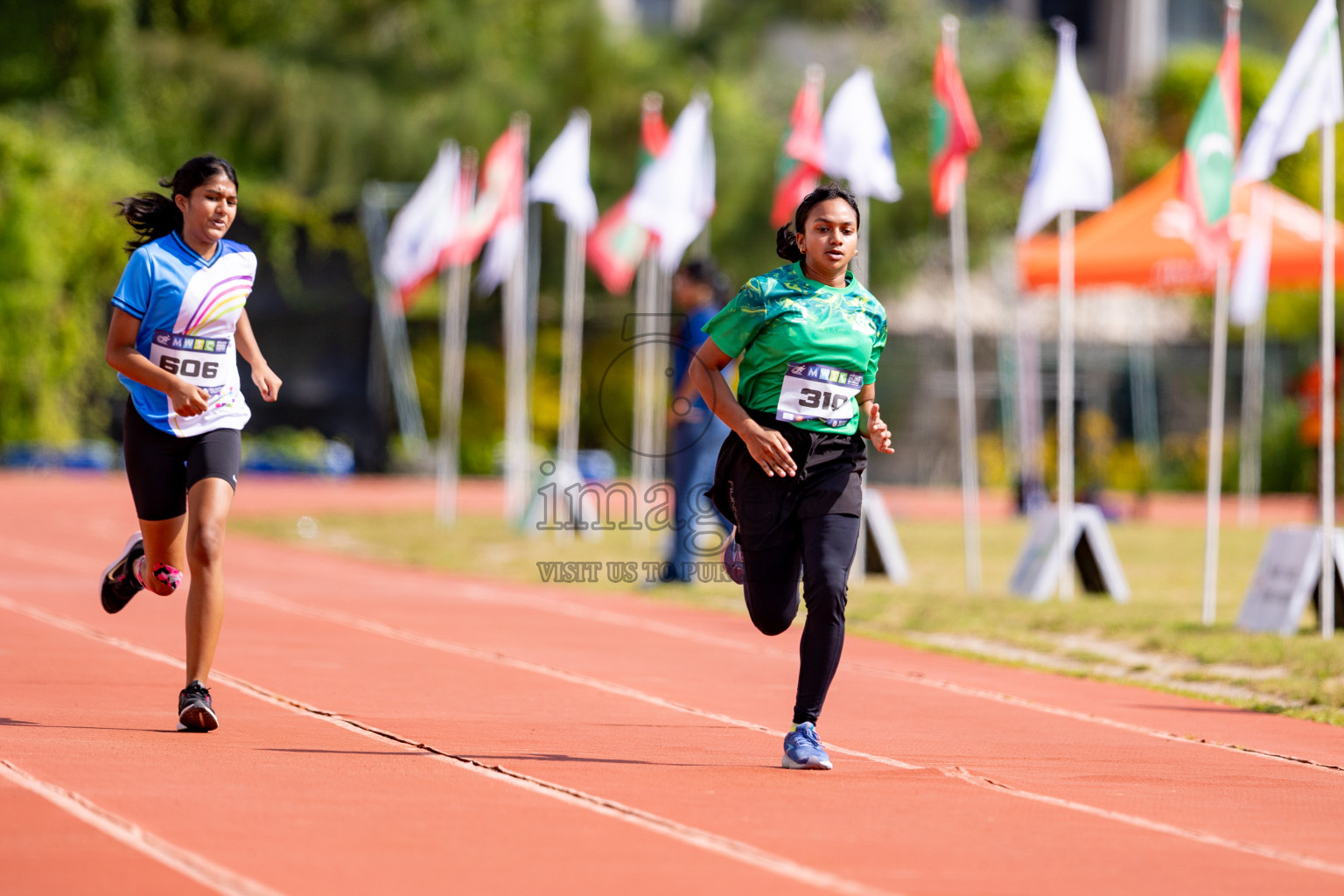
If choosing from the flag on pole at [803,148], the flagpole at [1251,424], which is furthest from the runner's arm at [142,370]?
the flagpole at [1251,424]

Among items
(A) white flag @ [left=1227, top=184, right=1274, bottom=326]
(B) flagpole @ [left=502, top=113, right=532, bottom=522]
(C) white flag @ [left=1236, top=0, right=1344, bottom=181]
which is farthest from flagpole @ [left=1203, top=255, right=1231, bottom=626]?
(B) flagpole @ [left=502, top=113, right=532, bottom=522]

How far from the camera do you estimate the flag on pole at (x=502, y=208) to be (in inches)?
827

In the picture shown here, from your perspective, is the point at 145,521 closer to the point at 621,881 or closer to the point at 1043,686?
the point at 621,881

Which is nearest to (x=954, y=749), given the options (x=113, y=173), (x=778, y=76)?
(x=113, y=173)

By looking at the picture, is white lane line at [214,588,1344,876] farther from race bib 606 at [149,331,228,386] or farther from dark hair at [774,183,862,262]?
race bib 606 at [149,331,228,386]

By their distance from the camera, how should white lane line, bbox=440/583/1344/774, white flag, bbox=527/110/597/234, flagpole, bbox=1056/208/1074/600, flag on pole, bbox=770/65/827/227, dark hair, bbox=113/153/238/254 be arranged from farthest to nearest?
white flag, bbox=527/110/597/234 → flag on pole, bbox=770/65/827/227 → flagpole, bbox=1056/208/1074/600 → white lane line, bbox=440/583/1344/774 → dark hair, bbox=113/153/238/254

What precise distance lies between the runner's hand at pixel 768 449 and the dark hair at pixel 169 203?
2.29 metres

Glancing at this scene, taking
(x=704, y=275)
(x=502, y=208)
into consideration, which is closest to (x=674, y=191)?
(x=502, y=208)

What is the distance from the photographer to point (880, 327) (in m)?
6.80

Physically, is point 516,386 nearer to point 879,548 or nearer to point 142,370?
point 879,548

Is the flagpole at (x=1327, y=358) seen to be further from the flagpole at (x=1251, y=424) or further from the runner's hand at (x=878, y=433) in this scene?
the flagpole at (x=1251, y=424)

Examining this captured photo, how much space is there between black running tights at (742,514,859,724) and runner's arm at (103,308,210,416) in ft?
6.82

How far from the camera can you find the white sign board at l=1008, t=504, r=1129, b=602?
1373 centimetres

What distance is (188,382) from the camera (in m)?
6.96
